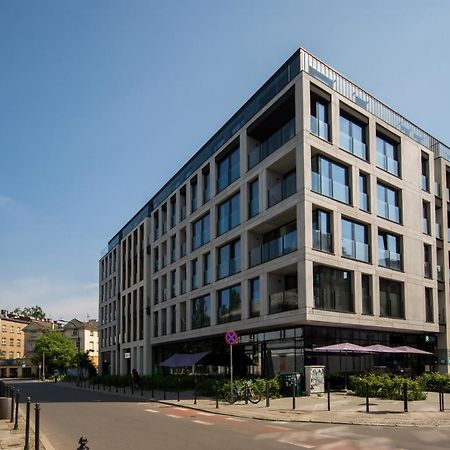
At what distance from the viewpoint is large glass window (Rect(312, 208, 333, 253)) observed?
95.9 ft

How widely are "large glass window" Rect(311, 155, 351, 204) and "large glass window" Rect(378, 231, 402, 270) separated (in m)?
4.02

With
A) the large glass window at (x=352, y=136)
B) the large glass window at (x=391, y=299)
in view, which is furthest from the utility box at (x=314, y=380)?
the large glass window at (x=352, y=136)

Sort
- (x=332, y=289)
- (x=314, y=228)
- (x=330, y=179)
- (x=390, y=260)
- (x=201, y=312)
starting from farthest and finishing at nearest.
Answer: (x=201, y=312), (x=390, y=260), (x=330, y=179), (x=332, y=289), (x=314, y=228)

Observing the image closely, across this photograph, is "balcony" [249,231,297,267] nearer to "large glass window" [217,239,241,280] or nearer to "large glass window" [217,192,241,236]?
"large glass window" [217,239,241,280]

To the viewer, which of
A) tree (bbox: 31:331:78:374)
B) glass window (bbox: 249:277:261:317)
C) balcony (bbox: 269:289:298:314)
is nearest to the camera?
balcony (bbox: 269:289:298:314)

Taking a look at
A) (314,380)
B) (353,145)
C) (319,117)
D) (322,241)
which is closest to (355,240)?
(322,241)

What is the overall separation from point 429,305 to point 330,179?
480 inches

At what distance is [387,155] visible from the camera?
117 feet

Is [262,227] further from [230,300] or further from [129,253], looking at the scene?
[129,253]

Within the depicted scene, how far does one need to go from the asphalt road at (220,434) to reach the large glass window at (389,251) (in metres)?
16.8

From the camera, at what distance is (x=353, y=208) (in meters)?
31.6

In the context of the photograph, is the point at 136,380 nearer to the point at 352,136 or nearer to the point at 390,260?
the point at 390,260

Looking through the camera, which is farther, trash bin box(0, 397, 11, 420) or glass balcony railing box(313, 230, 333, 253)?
glass balcony railing box(313, 230, 333, 253)

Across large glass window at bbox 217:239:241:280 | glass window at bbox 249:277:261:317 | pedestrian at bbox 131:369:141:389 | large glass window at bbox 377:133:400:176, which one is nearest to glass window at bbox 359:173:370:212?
large glass window at bbox 377:133:400:176
